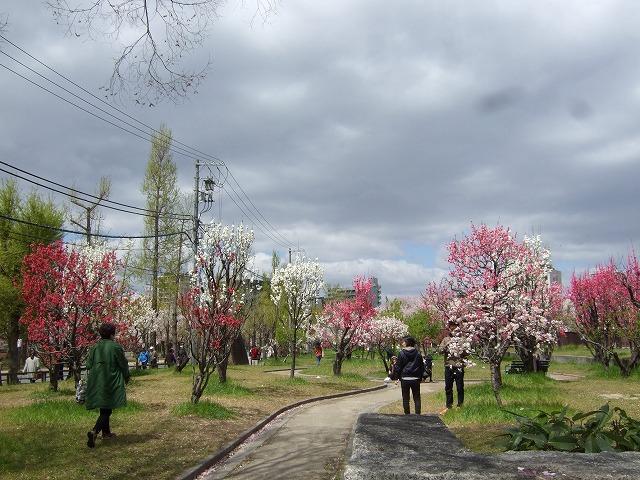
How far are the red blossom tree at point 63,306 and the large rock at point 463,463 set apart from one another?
12.4 metres

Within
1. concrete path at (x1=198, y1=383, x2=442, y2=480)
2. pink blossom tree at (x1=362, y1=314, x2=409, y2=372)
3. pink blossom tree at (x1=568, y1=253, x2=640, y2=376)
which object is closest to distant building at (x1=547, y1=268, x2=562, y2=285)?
pink blossom tree at (x1=568, y1=253, x2=640, y2=376)

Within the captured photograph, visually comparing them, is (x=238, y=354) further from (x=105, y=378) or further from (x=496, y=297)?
(x=105, y=378)

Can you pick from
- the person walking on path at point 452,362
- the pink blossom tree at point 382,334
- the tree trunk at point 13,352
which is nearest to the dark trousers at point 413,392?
the person walking on path at point 452,362

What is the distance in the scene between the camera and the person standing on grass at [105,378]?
7926mm

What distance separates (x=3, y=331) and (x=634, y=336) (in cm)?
2757

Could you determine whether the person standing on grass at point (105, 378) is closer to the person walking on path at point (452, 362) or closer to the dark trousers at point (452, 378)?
the person walking on path at point (452, 362)

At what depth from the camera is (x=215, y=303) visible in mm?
13586

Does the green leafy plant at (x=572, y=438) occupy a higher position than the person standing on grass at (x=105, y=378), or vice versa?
the person standing on grass at (x=105, y=378)

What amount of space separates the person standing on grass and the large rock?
5821 millimetres

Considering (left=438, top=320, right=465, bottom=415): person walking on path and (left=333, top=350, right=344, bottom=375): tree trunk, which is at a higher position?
(left=438, top=320, right=465, bottom=415): person walking on path

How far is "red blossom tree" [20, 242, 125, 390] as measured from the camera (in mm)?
14422

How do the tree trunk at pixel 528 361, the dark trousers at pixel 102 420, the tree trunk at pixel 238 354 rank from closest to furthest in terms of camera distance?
the dark trousers at pixel 102 420 → the tree trunk at pixel 528 361 → the tree trunk at pixel 238 354

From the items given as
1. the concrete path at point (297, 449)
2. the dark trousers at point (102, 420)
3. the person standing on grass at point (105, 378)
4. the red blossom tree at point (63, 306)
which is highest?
the red blossom tree at point (63, 306)

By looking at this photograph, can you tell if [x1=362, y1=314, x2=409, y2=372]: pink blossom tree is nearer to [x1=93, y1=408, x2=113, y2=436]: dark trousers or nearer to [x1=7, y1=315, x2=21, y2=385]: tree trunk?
[x1=7, y1=315, x2=21, y2=385]: tree trunk
